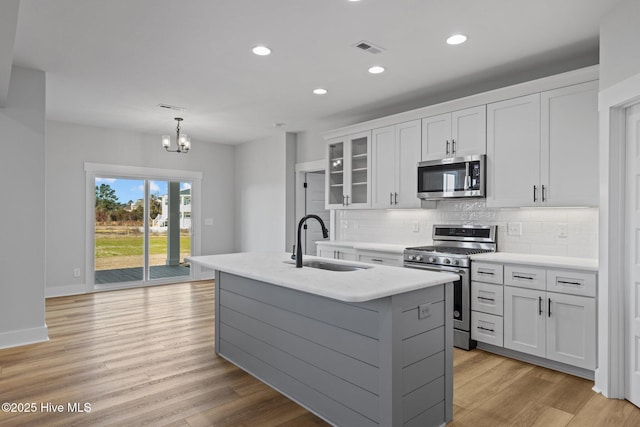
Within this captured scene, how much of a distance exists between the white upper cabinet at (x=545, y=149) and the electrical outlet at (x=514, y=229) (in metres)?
0.38

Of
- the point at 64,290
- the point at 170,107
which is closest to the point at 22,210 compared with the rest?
the point at 170,107

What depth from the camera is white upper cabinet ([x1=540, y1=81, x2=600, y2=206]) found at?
10.2 ft

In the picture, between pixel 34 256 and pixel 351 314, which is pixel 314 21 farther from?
pixel 34 256

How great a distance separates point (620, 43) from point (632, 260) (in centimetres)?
144

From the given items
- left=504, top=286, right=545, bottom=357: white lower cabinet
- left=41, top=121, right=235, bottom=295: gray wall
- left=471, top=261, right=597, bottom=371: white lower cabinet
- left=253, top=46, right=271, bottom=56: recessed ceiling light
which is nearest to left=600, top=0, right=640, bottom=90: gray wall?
left=471, top=261, right=597, bottom=371: white lower cabinet

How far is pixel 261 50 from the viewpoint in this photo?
3244 mm

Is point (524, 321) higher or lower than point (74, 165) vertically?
lower

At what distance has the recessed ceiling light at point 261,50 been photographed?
3205 mm

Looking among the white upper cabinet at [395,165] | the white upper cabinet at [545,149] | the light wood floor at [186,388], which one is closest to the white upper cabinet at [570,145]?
the white upper cabinet at [545,149]

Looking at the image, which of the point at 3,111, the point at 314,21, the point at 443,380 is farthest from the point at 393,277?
the point at 3,111

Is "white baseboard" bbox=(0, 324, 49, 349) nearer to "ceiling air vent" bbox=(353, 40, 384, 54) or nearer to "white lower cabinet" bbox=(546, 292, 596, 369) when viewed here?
"ceiling air vent" bbox=(353, 40, 384, 54)

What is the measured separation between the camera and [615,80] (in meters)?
2.60

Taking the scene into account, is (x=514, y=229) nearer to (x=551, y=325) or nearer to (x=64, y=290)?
(x=551, y=325)

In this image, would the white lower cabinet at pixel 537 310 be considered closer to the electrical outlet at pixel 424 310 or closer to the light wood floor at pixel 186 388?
the light wood floor at pixel 186 388
